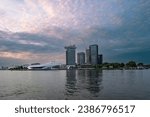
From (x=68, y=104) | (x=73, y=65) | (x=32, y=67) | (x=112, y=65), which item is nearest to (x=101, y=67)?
(x=112, y=65)

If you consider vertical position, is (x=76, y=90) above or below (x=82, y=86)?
below

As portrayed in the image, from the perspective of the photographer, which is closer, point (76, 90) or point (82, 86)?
point (76, 90)

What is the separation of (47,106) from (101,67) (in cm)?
17266

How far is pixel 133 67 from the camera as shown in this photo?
188m

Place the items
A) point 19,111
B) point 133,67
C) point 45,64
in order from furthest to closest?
point 133,67 < point 45,64 < point 19,111

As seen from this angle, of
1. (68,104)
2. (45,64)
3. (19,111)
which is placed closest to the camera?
(19,111)

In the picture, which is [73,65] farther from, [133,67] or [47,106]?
[47,106]

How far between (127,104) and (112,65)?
6911 inches

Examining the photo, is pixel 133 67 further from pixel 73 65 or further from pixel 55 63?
pixel 55 63

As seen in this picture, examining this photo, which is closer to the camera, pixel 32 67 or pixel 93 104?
pixel 93 104

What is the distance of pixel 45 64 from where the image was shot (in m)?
172

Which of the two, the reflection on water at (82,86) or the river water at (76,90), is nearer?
the river water at (76,90)

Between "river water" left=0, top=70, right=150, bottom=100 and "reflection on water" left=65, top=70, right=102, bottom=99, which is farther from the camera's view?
"reflection on water" left=65, top=70, right=102, bottom=99

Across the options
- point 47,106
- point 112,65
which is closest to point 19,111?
point 47,106
